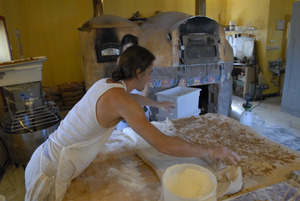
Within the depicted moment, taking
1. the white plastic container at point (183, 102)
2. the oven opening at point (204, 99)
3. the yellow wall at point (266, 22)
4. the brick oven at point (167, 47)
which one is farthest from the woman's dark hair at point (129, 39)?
the yellow wall at point (266, 22)

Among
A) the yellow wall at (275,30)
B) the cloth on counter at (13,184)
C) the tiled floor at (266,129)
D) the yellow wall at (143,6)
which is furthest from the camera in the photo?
the yellow wall at (143,6)

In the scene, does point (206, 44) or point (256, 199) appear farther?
point (206, 44)

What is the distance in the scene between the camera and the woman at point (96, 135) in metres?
0.97

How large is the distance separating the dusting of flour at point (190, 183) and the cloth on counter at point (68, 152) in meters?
0.49

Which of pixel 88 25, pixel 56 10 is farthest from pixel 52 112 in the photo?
pixel 56 10

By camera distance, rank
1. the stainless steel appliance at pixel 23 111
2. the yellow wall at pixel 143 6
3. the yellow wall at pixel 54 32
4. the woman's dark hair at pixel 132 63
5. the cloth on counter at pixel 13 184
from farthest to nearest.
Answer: the yellow wall at pixel 143 6 → the yellow wall at pixel 54 32 → the stainless steel appliance at pixel 23 111 → the cloth on counter at pixel 13 184 → the woman's dark hair at pixel 132 63

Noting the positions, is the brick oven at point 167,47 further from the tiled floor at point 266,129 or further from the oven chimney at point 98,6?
the tiled floor at point 266,129

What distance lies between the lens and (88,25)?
10.8 ft

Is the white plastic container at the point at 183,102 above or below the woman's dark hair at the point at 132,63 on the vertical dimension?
below

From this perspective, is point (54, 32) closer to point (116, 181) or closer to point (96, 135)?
point (96, 135)

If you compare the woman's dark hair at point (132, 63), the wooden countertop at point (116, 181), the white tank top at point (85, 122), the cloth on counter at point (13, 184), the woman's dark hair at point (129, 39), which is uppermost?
the woman's dark hair at point (129, 39)

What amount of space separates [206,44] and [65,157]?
323 centimetres

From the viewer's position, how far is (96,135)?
3.68ft

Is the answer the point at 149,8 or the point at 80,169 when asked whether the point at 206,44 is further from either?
the point at 80,169
